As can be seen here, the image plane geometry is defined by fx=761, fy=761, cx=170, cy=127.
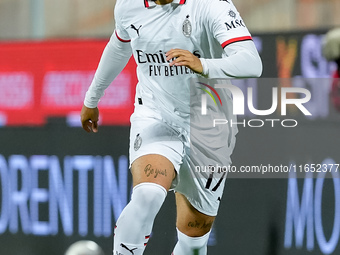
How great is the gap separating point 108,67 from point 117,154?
1244 millimetres

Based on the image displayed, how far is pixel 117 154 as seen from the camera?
5.01 meters

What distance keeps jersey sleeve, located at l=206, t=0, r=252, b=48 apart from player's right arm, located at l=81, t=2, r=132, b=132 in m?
0.51

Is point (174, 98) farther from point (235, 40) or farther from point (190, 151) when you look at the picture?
point (235, 40)

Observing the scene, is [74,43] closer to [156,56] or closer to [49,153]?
[49,153]

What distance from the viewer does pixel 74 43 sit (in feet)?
16.7

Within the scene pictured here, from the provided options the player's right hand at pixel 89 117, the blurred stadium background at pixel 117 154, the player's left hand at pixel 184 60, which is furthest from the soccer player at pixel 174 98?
the blurred stadium background at pixel 117 154

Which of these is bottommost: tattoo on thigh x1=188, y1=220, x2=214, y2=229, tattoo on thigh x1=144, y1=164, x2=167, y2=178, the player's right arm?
tattoo on thigh x1=188, y1=220, x2=214, y2=229

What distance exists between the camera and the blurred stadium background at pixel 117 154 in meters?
4.71

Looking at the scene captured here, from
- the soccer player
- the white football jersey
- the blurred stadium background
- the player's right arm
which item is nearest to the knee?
the soccer player

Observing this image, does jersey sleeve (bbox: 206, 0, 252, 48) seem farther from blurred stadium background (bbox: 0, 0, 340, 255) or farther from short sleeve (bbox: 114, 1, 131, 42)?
blurred stadium background (bbox: 0, 0, 340, 255)

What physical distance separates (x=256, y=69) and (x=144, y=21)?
59 centimetres

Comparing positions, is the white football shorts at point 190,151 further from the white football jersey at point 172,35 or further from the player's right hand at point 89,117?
the player's right hand at point 89,117

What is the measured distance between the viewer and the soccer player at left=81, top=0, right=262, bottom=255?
3.26 meters

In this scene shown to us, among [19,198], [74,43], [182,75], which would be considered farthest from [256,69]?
[19,198]
